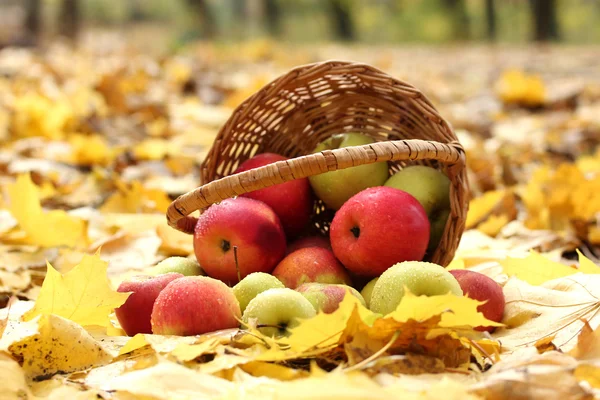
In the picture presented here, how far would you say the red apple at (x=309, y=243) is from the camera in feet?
5.44

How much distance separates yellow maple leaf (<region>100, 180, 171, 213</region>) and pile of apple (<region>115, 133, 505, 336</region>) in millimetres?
785

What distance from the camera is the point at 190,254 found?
6.81ft

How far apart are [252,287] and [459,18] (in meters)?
20.3

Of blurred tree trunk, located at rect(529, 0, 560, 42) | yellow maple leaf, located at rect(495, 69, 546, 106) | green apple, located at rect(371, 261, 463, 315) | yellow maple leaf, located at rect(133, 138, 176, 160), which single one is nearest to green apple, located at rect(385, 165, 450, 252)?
green apple, located at rect(371, 261, 463, 315)

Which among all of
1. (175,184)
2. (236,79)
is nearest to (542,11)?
(236,79)

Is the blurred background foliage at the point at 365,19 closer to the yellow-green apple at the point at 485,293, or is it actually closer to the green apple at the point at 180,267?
the green apple at the point at 180,267

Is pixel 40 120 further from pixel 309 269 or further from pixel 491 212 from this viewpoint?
pixel 309 269

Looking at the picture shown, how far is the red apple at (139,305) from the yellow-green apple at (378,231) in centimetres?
38

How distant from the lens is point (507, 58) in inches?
369

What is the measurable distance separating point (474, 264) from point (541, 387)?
2.88ft

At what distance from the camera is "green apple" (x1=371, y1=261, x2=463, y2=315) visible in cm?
125

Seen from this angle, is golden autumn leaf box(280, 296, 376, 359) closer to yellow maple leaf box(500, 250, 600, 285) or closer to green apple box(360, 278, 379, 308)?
green apple box(360, 278, 379, 308)

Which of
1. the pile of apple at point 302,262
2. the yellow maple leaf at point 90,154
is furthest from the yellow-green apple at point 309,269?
the yellow maple leaf at point 90,154

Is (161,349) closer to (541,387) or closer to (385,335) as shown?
(385,335)
